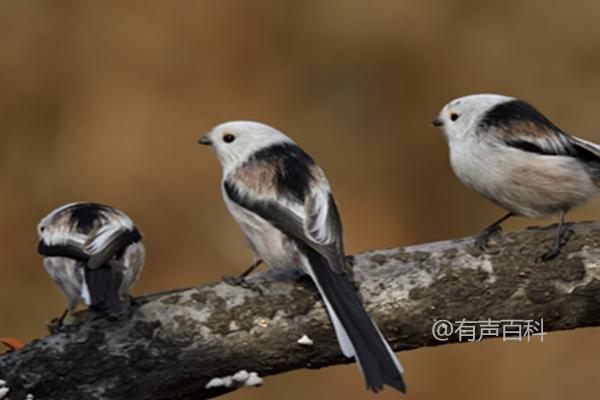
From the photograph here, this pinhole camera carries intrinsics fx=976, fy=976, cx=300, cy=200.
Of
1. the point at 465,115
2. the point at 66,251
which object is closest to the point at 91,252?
the point at 66,251

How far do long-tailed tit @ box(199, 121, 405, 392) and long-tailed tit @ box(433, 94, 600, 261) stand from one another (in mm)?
638

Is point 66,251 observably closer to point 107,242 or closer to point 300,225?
point 107,242

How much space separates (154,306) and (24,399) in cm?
49

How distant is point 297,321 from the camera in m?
3.12

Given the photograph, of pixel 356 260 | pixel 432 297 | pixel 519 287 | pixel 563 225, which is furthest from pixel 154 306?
pixel 563 225

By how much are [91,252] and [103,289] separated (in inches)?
8.2

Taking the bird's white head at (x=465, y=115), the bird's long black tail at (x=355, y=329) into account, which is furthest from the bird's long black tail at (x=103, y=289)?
the bird's white head at (x=465, y=115)

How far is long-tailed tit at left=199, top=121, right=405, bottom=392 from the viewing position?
2.93m

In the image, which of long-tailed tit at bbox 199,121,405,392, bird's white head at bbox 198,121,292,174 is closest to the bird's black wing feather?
long-tailed tit at bbox 199,121,405,392

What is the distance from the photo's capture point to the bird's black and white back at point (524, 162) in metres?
3.61

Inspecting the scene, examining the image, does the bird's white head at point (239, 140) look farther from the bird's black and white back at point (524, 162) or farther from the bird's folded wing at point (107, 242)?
the bird's black and white back at point (524, 162)

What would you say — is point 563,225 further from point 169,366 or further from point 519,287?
point 169,366

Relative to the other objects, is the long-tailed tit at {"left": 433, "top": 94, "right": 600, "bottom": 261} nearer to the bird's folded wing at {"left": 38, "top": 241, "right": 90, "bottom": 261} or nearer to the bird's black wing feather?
the bird's black wing feather

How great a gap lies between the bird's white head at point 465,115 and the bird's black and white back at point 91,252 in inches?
52.0
